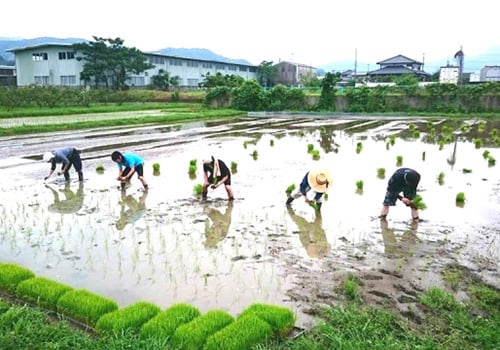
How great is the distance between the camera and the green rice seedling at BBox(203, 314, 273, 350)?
3711mm

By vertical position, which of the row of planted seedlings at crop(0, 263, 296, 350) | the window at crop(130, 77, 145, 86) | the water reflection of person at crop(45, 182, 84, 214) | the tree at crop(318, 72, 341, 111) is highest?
the window at crop(130, 77, 145, 86)

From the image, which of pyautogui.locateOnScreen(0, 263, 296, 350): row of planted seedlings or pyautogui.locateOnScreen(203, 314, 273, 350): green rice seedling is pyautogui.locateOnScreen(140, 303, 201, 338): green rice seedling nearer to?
pyautogui.locateOnScreen(0, 263, 296, 350): row of planted seedlings

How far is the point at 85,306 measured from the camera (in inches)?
169

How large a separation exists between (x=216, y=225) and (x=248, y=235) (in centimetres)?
76

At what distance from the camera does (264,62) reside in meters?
70.6

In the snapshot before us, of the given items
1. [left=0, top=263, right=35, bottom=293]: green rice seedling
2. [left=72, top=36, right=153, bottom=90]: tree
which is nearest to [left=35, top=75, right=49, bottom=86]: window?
[left=72, top=36, right=153, bottom=90]: tree

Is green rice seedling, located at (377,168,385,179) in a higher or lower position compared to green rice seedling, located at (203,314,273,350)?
lower

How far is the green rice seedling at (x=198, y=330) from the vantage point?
376 cm

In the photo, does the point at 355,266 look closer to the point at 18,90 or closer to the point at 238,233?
the point at 238,233

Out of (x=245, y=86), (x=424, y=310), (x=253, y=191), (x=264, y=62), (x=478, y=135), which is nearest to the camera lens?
(x=424, y=310)

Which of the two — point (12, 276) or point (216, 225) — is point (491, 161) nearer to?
point (216, 225)

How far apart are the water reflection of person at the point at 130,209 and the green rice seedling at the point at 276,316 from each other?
12.3 ft

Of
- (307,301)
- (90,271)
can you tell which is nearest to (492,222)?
(307,301)

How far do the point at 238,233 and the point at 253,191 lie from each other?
2848mm
